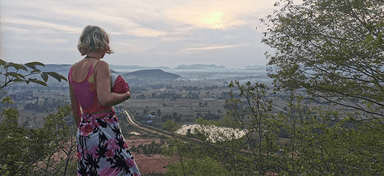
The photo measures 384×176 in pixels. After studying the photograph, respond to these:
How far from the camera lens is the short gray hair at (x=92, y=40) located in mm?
1589

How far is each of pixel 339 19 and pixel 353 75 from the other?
90.2 inches

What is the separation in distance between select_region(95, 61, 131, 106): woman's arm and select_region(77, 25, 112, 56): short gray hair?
0.19 m

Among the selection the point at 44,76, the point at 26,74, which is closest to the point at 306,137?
the point at 44,76

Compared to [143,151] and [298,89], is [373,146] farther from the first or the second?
[143,151]

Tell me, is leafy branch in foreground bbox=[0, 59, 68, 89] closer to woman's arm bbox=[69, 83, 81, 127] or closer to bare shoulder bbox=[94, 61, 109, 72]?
woman's arm bbox=[69, 83, 81, 127]

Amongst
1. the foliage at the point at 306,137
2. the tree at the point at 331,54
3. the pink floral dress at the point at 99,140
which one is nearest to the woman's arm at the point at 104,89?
the pink floral dress at the point at 99,140

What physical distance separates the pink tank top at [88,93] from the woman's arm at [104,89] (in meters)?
0.08

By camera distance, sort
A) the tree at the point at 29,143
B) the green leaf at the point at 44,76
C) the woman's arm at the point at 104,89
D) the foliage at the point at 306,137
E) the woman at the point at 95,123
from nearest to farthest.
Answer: the woman's arm at the point at 104,89 < the woman at the point at 95,123 < the green leaf at the point at 44,76 < the tree at the point at 29,143 < the foliage at the point at 306,137

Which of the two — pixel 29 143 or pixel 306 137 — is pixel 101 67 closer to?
pixel 29 143

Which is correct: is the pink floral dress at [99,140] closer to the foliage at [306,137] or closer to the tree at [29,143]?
the tree at [29,143]

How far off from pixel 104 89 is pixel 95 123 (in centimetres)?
31

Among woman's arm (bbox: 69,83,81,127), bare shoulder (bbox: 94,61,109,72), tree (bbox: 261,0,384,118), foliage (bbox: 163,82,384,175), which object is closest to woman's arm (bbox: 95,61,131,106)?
bare shoulder (bbox: 94,61,109,72)

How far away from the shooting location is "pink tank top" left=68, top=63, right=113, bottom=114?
1.54 m

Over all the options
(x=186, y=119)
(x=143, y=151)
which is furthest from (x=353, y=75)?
(x=186, y=119)
